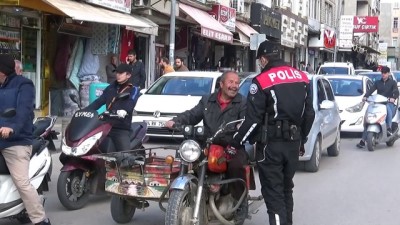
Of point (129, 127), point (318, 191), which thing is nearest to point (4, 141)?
point (129, 127)

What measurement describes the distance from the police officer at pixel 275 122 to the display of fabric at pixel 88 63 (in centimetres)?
1160

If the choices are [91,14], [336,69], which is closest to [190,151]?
[91,14]

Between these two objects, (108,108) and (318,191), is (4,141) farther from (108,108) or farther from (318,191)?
(318,191)

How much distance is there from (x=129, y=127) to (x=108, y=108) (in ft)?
1.34

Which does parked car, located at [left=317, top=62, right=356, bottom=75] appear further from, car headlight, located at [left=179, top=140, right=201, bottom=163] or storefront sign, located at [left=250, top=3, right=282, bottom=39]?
car headlight, located at [left=179, top=140, right=201, bottom=163]

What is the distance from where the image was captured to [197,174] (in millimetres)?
5746

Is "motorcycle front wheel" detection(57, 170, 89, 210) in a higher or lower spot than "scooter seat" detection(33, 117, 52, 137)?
lower

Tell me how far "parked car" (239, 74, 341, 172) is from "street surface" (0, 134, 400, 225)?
297mm

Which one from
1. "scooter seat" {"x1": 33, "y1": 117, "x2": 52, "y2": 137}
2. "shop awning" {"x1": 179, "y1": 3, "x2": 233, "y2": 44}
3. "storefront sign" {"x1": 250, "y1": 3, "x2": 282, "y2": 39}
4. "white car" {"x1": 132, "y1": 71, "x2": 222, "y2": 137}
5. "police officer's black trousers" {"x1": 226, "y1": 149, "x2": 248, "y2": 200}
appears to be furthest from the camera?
"storefront sign" {"x1": 250, "y1": 3, "x2": 282, "y2": 39}

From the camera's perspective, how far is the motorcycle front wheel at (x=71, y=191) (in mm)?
7113

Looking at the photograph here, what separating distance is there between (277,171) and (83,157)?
94.1 inches

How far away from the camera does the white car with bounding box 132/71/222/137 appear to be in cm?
1288

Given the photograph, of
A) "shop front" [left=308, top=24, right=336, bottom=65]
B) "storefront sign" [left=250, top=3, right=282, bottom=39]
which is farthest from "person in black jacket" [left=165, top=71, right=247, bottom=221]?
"shop front" [left=308, top=24, right=336, bottom=65]

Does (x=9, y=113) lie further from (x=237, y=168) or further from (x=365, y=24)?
(x=365, y=24)
